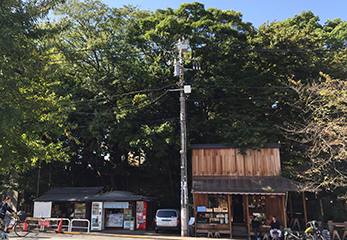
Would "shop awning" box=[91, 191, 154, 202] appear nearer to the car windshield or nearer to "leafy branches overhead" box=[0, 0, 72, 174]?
the car windshield

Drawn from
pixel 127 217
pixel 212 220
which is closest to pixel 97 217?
pixel 127 217

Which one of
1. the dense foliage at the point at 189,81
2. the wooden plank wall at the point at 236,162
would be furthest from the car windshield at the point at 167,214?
the dense foliage at the point at 189,81

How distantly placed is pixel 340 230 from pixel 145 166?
55.2 feet

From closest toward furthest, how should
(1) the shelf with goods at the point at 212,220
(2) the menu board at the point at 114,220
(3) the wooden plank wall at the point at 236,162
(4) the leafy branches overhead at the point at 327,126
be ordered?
(4) the leafy branches overhead at the point at 327,126
(1) the shelf with goods at the point at 212,220
(3) the wooden plank wall at the point at 236,162
(2) the menu board at the point at 114,220

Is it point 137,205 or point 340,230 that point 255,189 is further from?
point 137,205

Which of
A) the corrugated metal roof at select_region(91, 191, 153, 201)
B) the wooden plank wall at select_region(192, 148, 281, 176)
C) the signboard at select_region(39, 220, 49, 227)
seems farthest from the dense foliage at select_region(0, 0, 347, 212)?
the signboard at select_region(39, 220, 49, 227)

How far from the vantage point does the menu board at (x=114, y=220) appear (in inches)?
784

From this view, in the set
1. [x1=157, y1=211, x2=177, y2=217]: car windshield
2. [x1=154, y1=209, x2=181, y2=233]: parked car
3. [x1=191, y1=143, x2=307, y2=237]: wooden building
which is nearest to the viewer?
[x1=191, y1=143, x2=307, y2=237]: wooden building

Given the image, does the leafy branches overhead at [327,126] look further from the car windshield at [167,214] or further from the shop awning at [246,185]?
the car windshield at [167,214]

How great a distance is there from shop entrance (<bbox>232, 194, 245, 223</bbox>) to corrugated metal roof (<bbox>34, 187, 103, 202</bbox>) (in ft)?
37.5

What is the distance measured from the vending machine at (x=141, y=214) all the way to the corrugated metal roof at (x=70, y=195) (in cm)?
385

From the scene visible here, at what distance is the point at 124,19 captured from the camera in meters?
26.5

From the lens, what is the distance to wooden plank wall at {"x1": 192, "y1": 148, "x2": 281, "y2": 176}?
19172 mm

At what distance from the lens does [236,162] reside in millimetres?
19625
